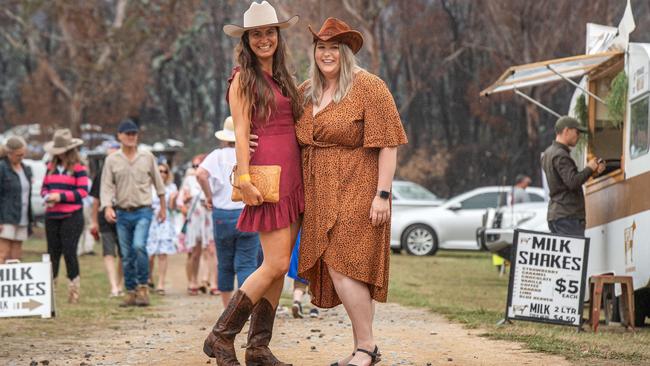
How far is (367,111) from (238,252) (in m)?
3.65

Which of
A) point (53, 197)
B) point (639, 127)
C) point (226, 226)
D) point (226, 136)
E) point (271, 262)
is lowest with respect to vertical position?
point (271, 262)

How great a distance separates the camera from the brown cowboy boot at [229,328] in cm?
780

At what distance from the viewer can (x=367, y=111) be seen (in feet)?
25.0

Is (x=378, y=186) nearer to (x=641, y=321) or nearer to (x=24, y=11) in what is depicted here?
(x=641, y=321)

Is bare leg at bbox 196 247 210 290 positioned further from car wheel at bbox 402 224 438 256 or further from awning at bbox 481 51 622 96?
car wheel at bbox 402 224 438 256

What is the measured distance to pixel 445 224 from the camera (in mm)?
28031

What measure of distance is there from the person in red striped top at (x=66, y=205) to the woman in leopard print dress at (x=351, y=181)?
24.0 ft

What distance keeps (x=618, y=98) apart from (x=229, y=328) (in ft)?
20.2

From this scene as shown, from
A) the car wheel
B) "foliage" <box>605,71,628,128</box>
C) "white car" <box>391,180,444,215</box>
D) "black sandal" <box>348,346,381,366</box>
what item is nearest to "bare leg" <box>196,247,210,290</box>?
"foliage" <box>605,71,628,128</box>

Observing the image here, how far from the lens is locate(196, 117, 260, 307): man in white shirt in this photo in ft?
36.1

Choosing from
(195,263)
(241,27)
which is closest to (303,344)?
(241,27)

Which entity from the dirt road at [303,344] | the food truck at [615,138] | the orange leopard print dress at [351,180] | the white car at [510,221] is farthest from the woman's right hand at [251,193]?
the white car at [510,221]

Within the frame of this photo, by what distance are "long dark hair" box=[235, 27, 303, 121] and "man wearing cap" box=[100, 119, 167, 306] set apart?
21.4 feet

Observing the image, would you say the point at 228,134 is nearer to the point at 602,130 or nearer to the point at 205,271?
the point at 602,130
